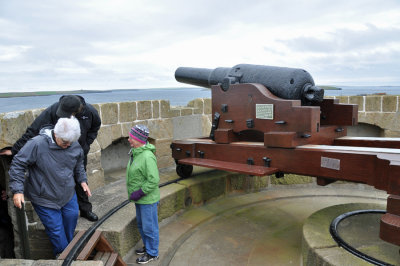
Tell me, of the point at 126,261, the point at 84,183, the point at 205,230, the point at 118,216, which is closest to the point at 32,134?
the point at 84,183

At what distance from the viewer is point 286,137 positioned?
116 inches

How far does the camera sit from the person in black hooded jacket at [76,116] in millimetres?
2751

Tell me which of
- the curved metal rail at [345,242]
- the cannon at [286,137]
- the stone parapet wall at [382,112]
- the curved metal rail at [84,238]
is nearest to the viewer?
the curved metal rail at [345,242]

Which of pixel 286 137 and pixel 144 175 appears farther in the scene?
pixel 286 137

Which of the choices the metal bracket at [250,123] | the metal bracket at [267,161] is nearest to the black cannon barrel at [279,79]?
the metal bracket at [250,123]

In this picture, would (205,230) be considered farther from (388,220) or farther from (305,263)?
(388,220)

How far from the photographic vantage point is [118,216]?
→ 9.99 feet

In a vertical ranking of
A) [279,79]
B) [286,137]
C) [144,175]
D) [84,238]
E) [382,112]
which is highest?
[279,79]

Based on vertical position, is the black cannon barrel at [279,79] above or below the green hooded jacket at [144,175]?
above

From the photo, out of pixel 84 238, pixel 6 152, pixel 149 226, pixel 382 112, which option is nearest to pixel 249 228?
pixel 149 226

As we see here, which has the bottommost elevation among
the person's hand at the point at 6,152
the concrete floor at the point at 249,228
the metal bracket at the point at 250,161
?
the concrete floor at the point at 249,228

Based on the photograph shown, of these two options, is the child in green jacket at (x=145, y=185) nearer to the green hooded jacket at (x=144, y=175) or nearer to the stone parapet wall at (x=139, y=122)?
the green hooded jacket at (x=144, y=175)

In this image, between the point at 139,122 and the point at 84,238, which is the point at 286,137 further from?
the point at 139,122

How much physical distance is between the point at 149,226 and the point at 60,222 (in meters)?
0.70
